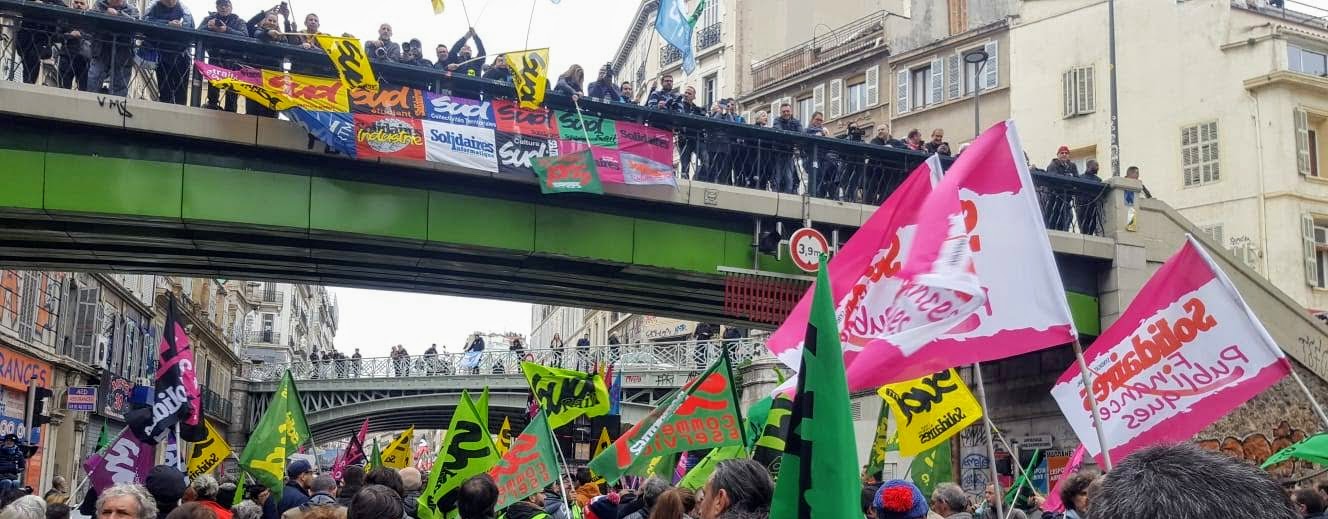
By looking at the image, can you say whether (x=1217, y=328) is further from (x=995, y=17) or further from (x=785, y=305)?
(x=995, y=17)

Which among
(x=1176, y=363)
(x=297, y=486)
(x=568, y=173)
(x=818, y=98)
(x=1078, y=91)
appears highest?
(x=818, y=98)

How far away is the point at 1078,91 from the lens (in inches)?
1624

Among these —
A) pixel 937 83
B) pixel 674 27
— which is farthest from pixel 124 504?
pixel 937 83

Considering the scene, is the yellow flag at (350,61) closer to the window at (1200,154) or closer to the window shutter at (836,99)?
the window at (1200,154)

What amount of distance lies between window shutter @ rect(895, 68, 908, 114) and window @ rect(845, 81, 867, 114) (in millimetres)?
1656

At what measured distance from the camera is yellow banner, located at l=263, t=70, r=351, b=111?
53.5 ft

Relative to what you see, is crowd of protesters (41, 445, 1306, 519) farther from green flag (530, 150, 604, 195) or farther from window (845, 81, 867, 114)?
window (845, 81, 867, 114)

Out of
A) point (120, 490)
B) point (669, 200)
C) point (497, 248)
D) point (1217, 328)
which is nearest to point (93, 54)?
point (497, 248)

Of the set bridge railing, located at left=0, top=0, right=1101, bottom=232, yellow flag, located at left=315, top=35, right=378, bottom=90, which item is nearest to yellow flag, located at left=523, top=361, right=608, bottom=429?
yellow flag, located at left=315, top=35, right=378, bottom=90

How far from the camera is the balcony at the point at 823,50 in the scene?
1907 inches

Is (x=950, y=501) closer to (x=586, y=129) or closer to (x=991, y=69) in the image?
(x=586, y=129)

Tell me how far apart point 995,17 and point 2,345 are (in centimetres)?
3417

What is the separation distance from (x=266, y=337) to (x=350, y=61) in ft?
308

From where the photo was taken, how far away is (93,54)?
52.3ft
